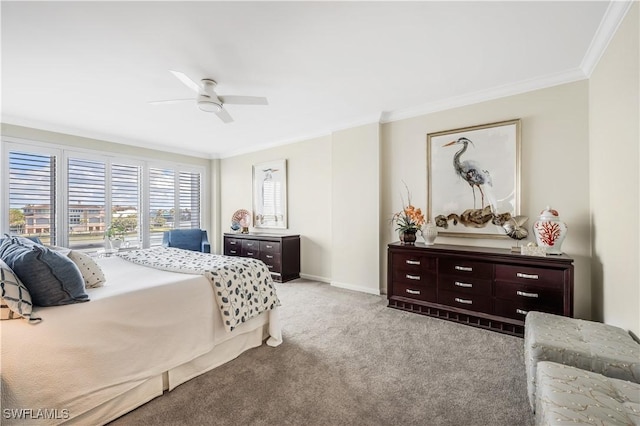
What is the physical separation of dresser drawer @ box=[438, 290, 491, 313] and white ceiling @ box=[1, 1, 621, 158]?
2260 millimetres

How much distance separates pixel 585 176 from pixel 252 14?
3333 mm

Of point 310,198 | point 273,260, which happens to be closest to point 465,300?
point 310,198

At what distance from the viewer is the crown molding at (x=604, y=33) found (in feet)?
6.02

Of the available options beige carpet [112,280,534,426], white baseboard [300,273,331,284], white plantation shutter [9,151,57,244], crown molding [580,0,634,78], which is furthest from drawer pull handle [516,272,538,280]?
white plantation shutter [9,151,57,244]

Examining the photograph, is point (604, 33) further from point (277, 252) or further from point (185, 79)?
point (277, 252)

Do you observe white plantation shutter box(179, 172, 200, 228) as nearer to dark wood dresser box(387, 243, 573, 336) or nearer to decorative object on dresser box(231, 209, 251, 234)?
decorative object on dresser box(231, 209, 251, 234)

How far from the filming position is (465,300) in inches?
114

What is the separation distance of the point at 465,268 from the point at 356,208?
172 centimetres

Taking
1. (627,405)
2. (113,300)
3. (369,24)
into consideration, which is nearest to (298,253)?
(113,300)

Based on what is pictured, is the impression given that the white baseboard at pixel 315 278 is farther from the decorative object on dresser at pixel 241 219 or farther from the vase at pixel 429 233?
the vase at pixel 429 233

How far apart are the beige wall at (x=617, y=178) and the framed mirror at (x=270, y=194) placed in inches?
163

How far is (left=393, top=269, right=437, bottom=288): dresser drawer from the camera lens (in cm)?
311

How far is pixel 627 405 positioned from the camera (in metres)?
1.11

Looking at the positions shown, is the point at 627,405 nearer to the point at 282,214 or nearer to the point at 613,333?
the point at 613,333
